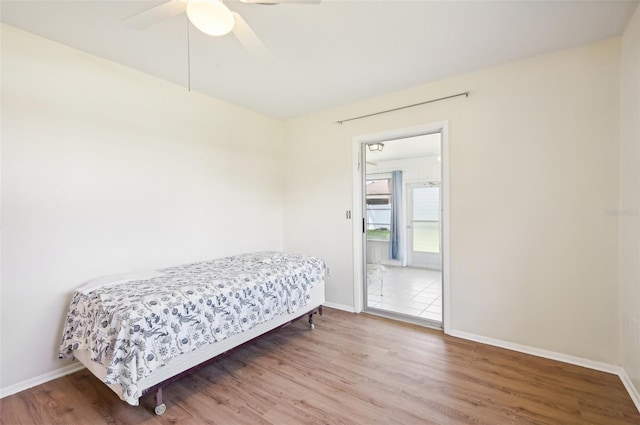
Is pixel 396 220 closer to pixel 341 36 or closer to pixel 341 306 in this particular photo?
pixel 341 306

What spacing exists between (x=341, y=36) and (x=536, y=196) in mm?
2053

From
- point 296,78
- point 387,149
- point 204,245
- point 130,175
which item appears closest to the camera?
point 130,175

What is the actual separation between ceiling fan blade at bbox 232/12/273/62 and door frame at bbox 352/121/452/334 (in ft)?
5.99

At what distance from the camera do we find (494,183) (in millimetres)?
2635

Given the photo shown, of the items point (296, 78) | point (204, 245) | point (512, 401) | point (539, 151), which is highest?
point (296, 78)

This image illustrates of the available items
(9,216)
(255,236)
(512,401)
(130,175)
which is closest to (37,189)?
(9,216)

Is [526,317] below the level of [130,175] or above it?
below

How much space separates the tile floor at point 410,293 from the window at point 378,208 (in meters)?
0.78

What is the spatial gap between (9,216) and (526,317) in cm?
404

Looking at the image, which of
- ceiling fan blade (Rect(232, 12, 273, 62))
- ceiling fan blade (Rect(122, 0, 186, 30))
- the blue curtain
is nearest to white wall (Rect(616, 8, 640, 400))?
ceiling fan blade (Rect(232, 12, 273, 62))

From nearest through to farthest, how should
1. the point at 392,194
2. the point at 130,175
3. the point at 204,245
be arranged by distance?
the point at 130,175
the point at 204,245
the point at 392,194

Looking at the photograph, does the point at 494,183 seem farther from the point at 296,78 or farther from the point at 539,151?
the point at 296,78

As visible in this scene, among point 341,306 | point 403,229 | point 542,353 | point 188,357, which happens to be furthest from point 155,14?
point 403,229

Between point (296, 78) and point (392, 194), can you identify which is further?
point (392, 194)
